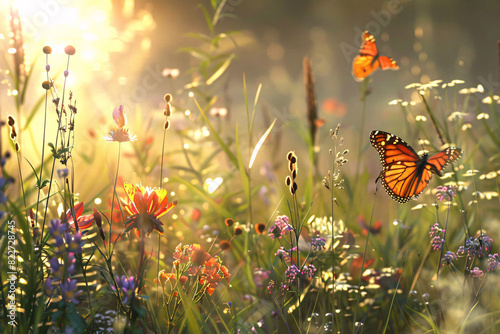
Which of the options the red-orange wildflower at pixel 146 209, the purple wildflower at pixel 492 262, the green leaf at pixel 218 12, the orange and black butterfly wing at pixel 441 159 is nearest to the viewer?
the red-orange wildflower at pixel 146 209

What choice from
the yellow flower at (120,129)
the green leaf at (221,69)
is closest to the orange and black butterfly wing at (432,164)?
the yellow flower at (120,129)

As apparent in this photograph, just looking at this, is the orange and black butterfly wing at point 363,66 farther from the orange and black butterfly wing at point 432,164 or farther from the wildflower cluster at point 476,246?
the wildflower cluster at point 476,246

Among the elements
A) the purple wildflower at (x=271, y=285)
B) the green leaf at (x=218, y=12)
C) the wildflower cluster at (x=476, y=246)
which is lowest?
the purple wildflower at (x=271, y=285)

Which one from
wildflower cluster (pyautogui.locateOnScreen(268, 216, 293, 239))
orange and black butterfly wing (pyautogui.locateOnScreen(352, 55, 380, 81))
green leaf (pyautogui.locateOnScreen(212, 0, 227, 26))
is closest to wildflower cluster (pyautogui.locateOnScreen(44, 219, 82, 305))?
wildflower cluster (pyautogui.locateOnScreen(268, 216, 293, 239))

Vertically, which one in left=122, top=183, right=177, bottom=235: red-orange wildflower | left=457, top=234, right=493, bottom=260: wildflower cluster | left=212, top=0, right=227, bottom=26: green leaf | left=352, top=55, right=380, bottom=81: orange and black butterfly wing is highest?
left=212, top=0, right=227, bottom=26: green leaf

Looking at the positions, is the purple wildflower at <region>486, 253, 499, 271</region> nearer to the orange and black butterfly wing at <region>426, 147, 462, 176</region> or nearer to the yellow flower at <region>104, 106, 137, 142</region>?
the orange and black butterfly wing at <region>426, 147, 462, 176</region>

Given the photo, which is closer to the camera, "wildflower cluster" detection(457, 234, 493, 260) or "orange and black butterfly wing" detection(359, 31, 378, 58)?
"wildflower cluster" detection(457, 234, 493, 260)

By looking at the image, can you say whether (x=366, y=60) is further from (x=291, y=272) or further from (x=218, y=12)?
(x=291, y=272)

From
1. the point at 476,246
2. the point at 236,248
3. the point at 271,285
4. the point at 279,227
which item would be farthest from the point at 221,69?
the point at 476,246
